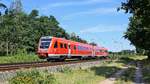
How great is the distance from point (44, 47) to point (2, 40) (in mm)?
61198

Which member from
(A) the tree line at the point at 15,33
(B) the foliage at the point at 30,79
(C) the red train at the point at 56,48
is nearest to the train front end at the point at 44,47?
(C) the red train at the point at 56,48

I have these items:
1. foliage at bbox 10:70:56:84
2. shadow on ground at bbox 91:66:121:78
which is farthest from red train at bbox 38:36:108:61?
foliage at bbox 10:70:56:84

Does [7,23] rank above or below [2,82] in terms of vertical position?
above

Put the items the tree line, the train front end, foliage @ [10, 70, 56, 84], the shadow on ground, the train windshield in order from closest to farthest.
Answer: foliage @ [10, 70, 56, 84]
the shadow on ground
the train front end
the train windshield
the tree line

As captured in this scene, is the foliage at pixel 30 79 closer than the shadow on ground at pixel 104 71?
Yes

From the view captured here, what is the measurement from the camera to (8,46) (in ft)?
358

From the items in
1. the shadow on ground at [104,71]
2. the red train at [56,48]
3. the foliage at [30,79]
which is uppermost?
the red train at [56,48]

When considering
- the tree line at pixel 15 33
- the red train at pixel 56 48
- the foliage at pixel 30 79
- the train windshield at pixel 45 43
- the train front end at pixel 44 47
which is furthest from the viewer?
the tree line at pixel 15 33

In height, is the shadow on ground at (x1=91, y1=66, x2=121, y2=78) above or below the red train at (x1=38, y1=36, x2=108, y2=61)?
below

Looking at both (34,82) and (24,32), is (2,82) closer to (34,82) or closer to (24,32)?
(34,82)

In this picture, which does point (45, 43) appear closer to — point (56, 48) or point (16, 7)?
point (56, 48)

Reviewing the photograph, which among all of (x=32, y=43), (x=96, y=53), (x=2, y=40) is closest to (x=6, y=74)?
(x=96, y=53)

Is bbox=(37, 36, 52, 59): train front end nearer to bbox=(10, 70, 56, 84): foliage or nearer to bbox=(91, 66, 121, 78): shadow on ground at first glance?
bbox=(91, 66, 121, 78): shadow on ground

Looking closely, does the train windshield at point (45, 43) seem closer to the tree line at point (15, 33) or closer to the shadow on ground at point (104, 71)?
the shadow on ground at point (104, 71)
